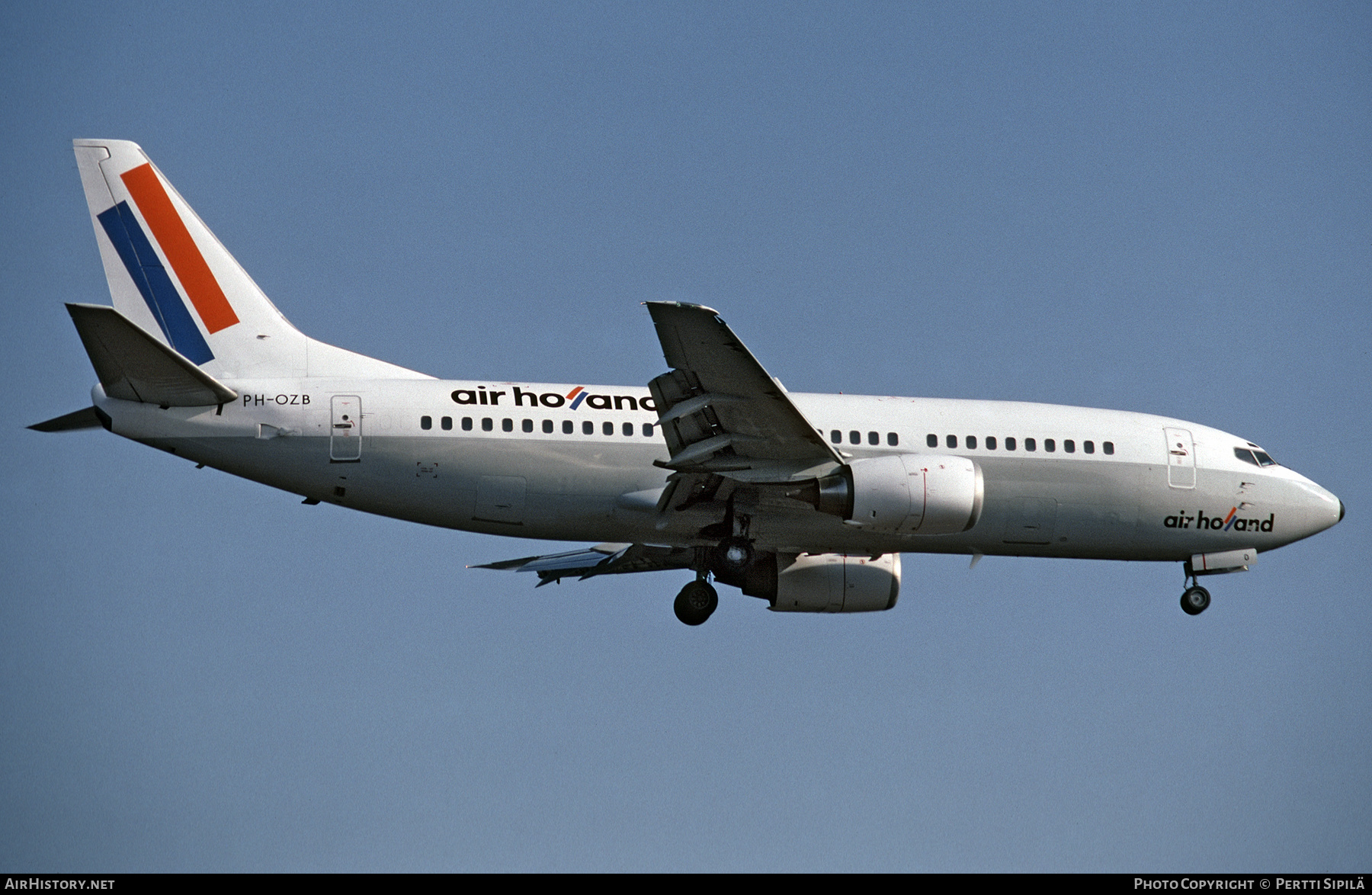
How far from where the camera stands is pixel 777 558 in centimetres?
3031

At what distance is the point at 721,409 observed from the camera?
25375mm

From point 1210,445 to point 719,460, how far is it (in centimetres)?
1063

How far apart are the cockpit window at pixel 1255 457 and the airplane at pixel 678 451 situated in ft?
0.20

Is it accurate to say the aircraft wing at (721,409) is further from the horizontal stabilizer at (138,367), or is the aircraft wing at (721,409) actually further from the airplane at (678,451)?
the horizontal stabilizer at (138,367)

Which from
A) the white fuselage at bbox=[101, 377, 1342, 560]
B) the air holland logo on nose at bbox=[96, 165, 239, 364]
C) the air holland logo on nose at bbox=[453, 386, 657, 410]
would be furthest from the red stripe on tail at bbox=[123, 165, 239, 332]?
the air holland logo on nose at bbox=[453, 386, 657, 410]

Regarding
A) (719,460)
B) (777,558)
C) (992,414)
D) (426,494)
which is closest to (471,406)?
(426,494)

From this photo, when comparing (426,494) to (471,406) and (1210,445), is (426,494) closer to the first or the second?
(471,406)

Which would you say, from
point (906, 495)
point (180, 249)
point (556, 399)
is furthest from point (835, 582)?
point (180, 249)

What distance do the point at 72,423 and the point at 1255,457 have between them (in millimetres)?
22350

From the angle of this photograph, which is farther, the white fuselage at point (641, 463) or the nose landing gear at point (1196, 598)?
the nose landing gear at point (1196, 598)

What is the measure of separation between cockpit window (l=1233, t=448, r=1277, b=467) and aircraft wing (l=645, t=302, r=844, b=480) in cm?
949

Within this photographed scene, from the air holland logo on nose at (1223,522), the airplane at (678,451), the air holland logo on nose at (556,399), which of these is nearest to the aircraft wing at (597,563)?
the airplane at (678,451)

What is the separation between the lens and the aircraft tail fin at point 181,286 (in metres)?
27.9

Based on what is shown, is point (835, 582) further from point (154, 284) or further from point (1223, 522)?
point (154, 284)
